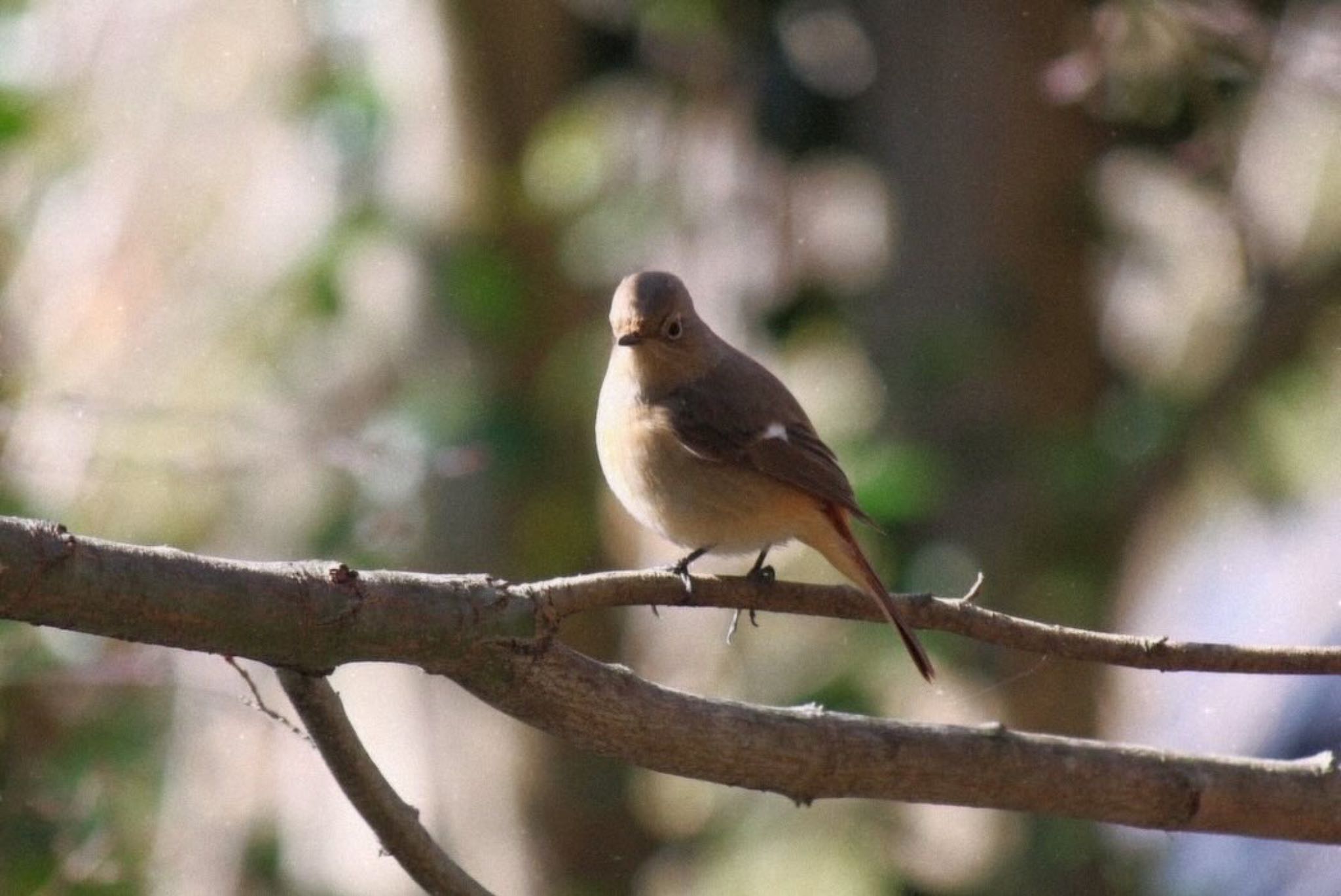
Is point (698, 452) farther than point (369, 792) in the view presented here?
Yes

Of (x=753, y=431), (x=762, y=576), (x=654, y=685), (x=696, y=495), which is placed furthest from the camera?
(x=753, y=431)

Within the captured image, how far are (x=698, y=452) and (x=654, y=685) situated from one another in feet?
4.78

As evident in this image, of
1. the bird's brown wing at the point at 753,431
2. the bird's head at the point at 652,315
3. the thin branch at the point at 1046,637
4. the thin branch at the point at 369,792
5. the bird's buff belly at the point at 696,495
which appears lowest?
the thin branch at the point at 369,792

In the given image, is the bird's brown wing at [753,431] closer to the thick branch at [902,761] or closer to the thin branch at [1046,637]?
the thin branch at [1046,637]

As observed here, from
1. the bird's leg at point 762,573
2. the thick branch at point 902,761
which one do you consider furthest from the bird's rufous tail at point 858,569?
the thick branch at point 902,761

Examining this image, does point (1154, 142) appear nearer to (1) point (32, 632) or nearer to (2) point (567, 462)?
(2) point (567, 462)

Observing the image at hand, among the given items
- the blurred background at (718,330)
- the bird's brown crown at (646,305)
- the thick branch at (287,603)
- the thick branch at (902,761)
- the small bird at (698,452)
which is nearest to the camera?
the thick branch at (287,603)

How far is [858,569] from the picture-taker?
3.63 meters

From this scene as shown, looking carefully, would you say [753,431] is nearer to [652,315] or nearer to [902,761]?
[652,315]

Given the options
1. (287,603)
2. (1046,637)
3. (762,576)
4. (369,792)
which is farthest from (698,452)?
(287,603)

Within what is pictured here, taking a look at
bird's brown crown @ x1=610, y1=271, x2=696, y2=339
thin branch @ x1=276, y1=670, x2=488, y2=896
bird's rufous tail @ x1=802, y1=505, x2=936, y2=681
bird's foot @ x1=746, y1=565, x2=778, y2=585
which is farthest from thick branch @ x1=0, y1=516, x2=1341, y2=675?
bird's brown crown @ x1=610, y1=271, x2=696, y2=339

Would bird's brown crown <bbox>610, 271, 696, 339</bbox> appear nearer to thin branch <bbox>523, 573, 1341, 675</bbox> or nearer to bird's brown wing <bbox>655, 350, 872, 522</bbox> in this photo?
bird's brown wing <bbox>655, 350, 872, 522</bbox>

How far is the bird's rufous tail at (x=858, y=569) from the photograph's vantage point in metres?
3.07

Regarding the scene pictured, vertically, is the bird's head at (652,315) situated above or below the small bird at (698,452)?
above
